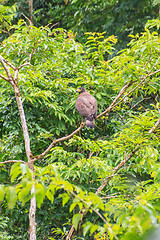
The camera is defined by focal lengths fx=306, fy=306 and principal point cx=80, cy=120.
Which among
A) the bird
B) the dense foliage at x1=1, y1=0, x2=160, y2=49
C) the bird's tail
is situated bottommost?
the bird's tail

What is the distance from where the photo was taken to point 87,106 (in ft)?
13.5

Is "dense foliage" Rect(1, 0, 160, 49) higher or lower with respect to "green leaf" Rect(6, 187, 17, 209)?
higher

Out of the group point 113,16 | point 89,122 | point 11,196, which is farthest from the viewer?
point 113,16

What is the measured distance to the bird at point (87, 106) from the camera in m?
4.09

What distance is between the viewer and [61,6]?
8.63m

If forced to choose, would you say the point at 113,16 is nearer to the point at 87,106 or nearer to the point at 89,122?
the point at 87,106

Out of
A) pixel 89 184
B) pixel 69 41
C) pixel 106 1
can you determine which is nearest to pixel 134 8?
pixel 106 1

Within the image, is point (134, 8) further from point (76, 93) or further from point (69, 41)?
point (76, 93)

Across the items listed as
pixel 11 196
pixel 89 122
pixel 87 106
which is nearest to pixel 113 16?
pixel 87 106

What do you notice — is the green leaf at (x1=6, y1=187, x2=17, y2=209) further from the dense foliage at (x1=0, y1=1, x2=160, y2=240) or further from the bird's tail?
the bird's tail

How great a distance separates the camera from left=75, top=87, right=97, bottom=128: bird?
4.09 m

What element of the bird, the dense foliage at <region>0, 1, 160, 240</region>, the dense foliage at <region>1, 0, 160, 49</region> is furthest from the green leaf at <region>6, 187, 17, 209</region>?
the dense foliage at <region>1, 0, 160, 49</region>

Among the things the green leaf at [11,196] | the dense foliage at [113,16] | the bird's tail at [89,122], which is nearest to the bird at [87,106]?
the bird's tail at [89,122]

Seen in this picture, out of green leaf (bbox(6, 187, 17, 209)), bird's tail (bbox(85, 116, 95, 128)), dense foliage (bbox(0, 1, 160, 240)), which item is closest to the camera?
green leaf (bbox(6, 187, 17, 209))
